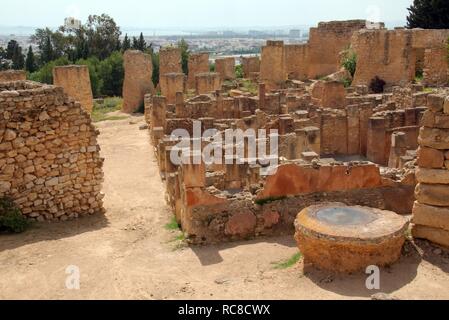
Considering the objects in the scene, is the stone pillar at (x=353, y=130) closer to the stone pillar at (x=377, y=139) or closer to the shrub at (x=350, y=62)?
the stone pillar at (x=377, y=139)

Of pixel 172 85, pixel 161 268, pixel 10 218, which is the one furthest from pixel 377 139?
pixel 172 85

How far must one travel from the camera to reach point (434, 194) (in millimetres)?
7242

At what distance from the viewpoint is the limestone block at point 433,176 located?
281 inches

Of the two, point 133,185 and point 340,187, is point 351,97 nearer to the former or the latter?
point 133,185

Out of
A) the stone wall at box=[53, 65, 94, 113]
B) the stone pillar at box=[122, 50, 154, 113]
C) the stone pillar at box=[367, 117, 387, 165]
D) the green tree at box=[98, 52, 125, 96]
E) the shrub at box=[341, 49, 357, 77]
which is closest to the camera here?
the stone pillar at box=[367, 117, 387, 165]

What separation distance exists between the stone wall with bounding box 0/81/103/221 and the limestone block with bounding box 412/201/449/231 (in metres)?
5.96

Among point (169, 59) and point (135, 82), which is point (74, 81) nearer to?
point (135, 82)

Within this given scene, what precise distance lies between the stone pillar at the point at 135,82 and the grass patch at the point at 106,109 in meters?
1.19

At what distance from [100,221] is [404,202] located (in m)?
5.59

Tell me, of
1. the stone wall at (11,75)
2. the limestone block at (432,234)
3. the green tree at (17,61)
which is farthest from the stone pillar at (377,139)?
the green tree at (17,61)

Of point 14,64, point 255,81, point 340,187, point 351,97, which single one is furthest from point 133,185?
point 14,64

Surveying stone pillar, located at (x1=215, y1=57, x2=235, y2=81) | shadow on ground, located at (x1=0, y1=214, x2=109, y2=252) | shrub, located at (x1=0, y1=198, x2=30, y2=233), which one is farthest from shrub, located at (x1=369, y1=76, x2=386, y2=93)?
shrub, located at (x1=0, y1=198, x2=30, y2=233)

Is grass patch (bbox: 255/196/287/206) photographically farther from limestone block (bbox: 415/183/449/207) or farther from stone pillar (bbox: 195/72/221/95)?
stone pillar (bbox: 195/72/221/95)

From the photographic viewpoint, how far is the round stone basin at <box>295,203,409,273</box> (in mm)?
6488
